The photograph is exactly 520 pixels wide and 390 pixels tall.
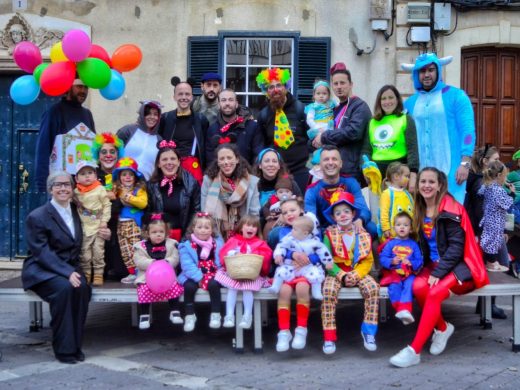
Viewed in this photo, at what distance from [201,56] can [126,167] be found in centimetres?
410

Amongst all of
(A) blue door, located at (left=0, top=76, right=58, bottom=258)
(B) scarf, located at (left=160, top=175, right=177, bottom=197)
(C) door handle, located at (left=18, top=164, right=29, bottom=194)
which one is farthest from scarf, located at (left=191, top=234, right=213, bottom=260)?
(C) door handle, located at (left=18, top=164, right=29, bottom=194)

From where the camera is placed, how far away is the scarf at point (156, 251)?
629cm

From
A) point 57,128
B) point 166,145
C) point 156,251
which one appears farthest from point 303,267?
point 57,128

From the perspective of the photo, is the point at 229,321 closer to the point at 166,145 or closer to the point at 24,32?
the point at 166,145

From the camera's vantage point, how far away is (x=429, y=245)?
6.16 meters

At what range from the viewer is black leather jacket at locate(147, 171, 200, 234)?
671 centimetres

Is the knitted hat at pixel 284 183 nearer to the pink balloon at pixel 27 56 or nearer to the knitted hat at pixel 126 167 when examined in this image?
the knitted hat at pixel 126 167

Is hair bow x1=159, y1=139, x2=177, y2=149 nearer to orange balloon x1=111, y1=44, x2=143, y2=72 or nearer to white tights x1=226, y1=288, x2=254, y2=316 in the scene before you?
orange balloon x1=111, y1=44, x2=143, y2=72

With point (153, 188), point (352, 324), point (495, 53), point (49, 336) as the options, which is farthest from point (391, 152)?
Answer: point (495, 53)

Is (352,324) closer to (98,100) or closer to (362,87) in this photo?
(362,87)

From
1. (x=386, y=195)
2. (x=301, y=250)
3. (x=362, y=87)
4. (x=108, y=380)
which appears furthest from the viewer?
(x=362, y=87)

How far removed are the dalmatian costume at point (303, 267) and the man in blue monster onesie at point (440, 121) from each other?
170cm

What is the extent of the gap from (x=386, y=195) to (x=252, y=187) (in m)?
1.16

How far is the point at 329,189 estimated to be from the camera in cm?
655
